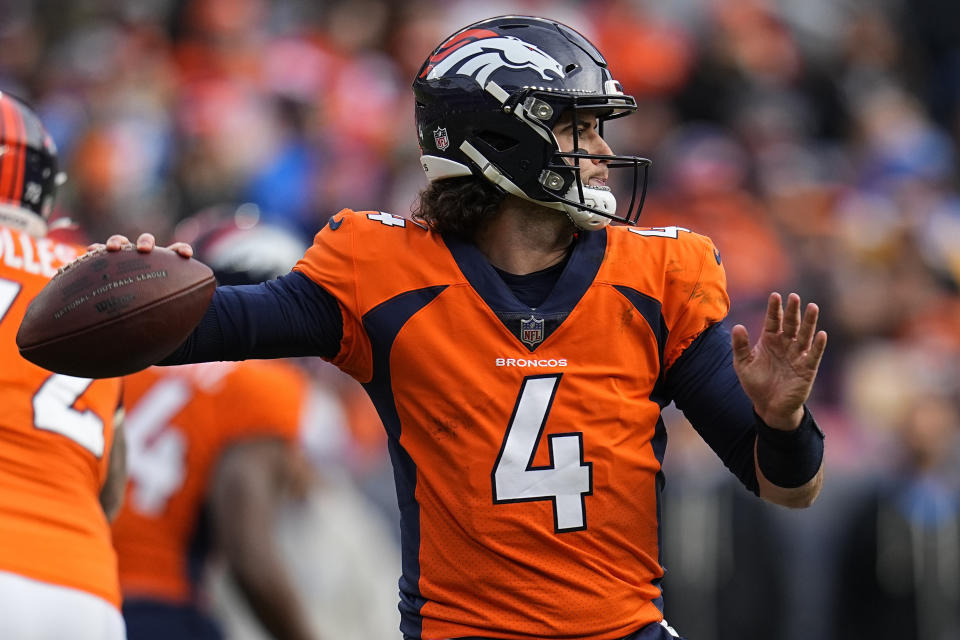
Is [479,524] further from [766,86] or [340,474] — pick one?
[766,86]

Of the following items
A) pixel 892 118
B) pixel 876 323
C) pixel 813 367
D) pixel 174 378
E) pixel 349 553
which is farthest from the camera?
pixel 892 118

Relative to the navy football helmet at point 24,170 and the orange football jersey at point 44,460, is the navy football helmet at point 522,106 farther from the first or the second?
the navy football helmet at point 24,170

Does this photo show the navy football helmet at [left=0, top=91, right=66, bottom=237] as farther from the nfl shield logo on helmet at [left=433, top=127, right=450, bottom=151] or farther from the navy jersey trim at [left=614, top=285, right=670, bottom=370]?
the navy jersey trim at [left=614, top=285, right=670, bottom=370]

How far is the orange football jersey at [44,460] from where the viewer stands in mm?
3389

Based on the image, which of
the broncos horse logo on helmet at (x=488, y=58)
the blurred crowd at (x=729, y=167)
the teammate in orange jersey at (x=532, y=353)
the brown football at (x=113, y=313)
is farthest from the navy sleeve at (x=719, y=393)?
the blurred crowd at (x=729, y=167)

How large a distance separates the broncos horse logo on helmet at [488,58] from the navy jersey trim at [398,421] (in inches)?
20.9

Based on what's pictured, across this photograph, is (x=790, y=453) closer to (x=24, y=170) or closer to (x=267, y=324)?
(x=267, y=324)

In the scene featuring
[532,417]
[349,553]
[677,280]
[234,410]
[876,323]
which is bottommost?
[349,553]

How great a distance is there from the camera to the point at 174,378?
15.4ft

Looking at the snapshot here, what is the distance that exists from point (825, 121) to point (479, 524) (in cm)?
865

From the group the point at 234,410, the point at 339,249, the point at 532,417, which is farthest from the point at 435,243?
the point at 234,410

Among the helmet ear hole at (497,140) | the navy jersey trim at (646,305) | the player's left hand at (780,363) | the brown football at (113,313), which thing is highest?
the helmet ear hole at (497,140)

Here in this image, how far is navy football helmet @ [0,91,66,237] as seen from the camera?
155 inches

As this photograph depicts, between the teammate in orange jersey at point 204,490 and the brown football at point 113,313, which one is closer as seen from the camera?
the brown football at point 113,313
